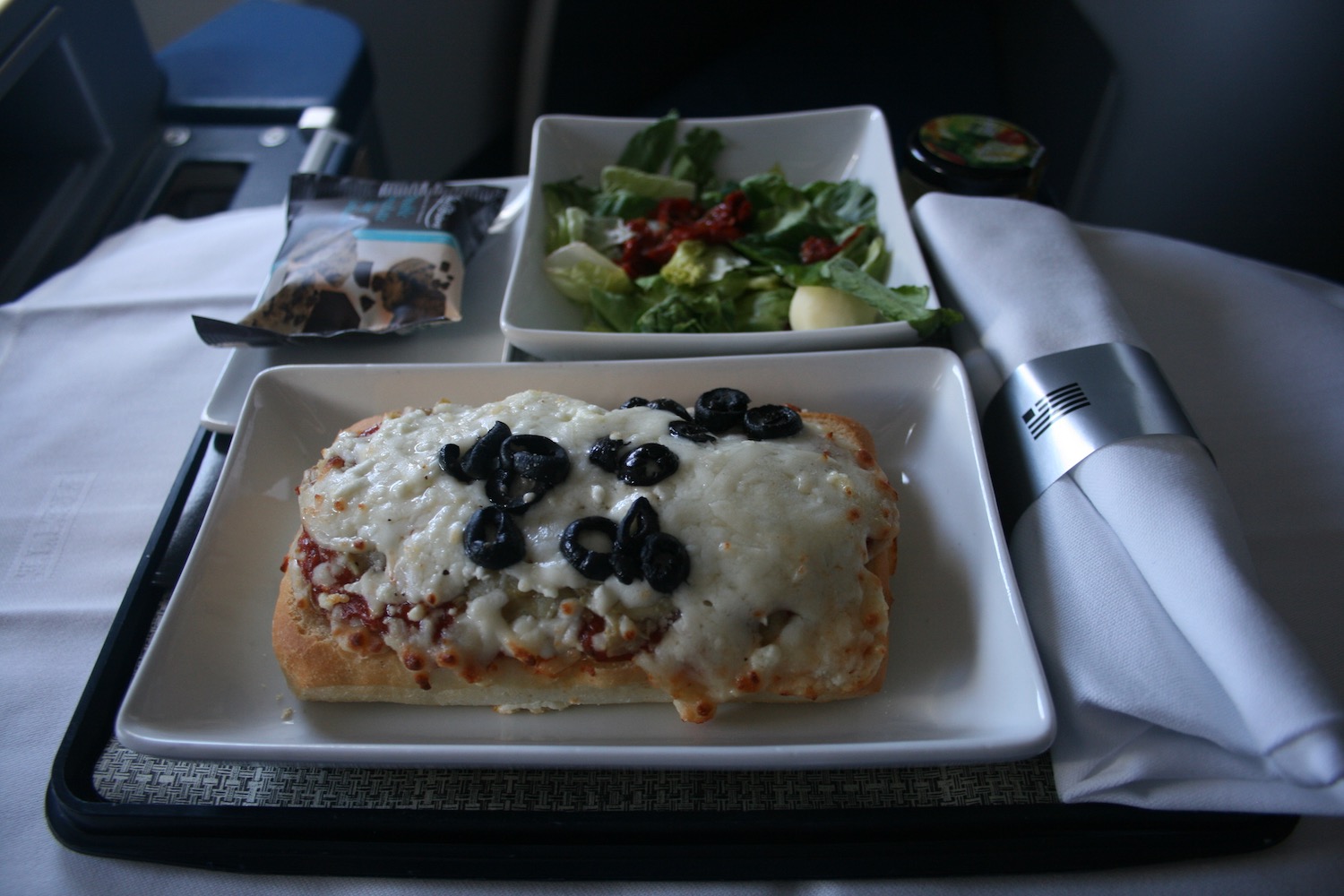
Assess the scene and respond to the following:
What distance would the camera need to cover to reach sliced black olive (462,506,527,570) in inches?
55.7

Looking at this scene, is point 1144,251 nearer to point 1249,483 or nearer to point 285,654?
point 1249,483

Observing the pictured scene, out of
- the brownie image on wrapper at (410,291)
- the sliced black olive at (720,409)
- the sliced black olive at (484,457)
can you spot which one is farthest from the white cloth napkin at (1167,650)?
the brownie image on wrapper at (410,291)

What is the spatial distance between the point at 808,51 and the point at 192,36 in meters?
3.03

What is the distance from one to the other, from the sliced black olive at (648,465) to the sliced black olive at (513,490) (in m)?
0.15

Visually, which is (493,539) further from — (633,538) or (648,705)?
(648,705)

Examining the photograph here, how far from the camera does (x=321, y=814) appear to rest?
136cm

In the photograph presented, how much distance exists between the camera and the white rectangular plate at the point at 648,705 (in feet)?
4.23

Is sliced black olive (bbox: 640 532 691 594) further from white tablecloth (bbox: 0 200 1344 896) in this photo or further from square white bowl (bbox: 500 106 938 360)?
square white bowl (bbox: 500 106 938 360)

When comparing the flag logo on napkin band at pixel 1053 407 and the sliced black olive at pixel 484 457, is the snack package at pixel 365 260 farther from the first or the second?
the flag logo on napkin band at pixel 1053 407

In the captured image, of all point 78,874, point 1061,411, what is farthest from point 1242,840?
point 78,874

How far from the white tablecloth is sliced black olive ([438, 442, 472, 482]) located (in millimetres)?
669

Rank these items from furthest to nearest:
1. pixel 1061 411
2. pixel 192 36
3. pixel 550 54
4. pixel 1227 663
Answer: pixel 550 54 → pixel 192 36 → pixel 1061 411 → pixel 1227 663

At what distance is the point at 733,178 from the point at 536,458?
1.71 metres

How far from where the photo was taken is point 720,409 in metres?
1.70
